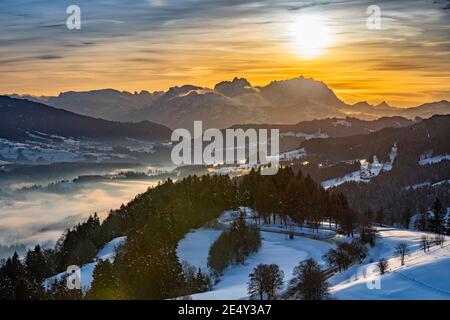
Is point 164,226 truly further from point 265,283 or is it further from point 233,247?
point 265,283

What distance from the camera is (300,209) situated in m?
101

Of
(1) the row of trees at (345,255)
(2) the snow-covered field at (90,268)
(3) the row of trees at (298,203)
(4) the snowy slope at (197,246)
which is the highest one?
(3) the row of trees at (298,203)

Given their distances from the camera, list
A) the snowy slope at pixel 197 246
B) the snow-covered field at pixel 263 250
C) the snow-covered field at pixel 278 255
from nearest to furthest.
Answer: the snow-covered field at pixel 278 255 → the snow-covered field at pixel 263 250 → the snowy slope at pixel 197 246

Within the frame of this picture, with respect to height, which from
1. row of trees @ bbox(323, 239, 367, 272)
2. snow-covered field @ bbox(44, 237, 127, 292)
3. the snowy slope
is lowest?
snow-covered field @ bbox(44, 237, 127, 292)

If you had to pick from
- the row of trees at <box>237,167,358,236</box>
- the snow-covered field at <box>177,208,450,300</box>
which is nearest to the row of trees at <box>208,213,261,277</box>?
the snow-covered field at <box>177,208,450,300</box>

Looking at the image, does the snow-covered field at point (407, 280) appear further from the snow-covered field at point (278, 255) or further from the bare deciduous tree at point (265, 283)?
the snow-covered field at point (278, 255)

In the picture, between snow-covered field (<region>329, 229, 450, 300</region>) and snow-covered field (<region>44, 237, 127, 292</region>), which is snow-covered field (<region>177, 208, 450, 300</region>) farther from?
snow-covered field (<region>44, 237, 127, 292</region>)

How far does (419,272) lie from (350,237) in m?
41.7

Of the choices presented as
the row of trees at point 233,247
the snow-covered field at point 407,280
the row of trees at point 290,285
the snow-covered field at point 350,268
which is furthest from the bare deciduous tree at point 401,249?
the row of trees at point 233,247

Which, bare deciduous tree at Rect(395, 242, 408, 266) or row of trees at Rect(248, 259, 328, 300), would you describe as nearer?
row of trees at Rect(248, 259, 328, 300)

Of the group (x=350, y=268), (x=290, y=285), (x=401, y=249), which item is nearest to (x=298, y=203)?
(x=401, y=249)
